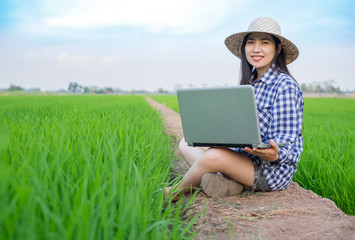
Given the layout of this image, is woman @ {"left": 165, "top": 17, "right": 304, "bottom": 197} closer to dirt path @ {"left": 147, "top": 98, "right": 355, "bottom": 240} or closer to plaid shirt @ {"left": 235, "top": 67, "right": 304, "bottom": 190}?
plaid shirt @ {"left": 235, "top": 67, "right": 304, "bottom": 190}

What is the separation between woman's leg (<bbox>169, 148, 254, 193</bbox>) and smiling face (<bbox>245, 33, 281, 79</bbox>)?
630 mm

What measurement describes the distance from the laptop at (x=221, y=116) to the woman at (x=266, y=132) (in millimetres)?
160

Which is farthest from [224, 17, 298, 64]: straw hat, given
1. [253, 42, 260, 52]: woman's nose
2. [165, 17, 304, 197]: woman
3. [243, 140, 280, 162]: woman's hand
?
[243, 140, 280, 162]: woman's hand

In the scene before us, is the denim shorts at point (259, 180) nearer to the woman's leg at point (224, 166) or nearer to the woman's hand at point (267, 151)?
the woman's leg at point (224, 166)

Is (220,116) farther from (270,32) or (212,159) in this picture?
(270,32)

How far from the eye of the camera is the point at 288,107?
1851 mm

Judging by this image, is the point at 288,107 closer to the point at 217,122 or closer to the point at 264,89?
the point at 264,89

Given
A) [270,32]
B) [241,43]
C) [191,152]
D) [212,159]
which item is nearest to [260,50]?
[270,32]

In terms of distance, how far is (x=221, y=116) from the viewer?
167cm

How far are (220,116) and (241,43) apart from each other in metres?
0.94

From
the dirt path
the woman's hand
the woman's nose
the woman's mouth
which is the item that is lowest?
the dirt path

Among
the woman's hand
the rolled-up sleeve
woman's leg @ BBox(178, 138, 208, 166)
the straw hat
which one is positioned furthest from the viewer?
woman's leg @ BBox(178, 138, 208, 166)

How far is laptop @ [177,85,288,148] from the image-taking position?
1.58 metres

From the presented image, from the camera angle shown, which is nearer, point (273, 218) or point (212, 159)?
point (273, 218)
